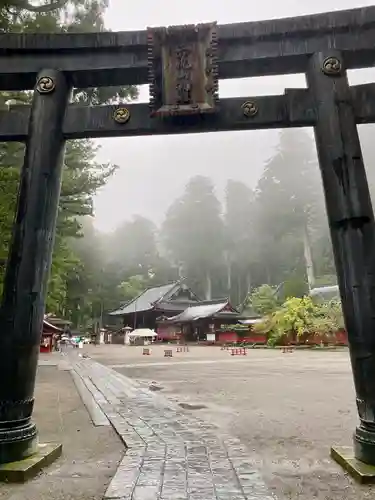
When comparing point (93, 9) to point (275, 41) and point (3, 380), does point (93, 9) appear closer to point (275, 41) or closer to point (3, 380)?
point (275, 41)

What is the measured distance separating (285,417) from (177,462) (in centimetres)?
331

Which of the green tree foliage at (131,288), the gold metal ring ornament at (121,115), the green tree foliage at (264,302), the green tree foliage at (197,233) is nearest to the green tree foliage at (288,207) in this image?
the green tree foliage at (197,233)

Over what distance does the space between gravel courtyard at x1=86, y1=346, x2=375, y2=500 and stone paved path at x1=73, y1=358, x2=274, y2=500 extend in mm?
232

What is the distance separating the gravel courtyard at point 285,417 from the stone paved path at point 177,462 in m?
0.23

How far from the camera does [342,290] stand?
4.16 meters

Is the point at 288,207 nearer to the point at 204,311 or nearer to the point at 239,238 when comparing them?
the point at 239,238

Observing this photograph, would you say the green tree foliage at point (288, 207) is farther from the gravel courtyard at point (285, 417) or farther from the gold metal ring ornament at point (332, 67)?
the gold metal ring ornament at point (332, 67)

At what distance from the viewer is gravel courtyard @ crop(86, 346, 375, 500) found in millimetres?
3711

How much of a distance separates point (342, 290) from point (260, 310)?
4228cm

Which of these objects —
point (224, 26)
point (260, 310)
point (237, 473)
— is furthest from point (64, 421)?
point (260, 310)

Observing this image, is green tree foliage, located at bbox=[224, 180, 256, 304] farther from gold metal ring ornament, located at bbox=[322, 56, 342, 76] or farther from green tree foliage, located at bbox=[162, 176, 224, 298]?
gold metal ring ornament, located at bbox=[322, 56, 342, 76]

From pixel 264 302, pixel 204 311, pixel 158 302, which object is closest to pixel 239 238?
pixel 158 302

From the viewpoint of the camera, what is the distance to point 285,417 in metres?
6.96

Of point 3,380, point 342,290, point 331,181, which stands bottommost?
point 3,380
